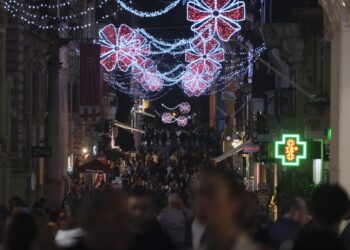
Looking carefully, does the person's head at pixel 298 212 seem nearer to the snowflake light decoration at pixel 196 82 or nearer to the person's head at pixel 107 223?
the person's head at pixel 107 223

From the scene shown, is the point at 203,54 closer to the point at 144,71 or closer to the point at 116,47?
the point at 116,47

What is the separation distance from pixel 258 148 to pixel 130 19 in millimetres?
51544

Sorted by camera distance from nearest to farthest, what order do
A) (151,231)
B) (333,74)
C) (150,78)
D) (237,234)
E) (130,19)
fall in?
(237,234) < (151,231) < (333,74) < (150,78) < (130,19)

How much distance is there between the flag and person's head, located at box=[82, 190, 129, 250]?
111ft

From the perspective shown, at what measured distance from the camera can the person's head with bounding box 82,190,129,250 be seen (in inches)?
225

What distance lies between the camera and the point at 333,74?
2014 cm

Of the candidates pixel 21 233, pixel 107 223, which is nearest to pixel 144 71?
Answer: pixel 21 233

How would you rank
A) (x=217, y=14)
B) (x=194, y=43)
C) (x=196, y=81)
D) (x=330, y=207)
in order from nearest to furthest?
1. (x=330, y=207)
2. (x=217, y=14)
3. (x=194, y=43)
4. (x=196, y=81)

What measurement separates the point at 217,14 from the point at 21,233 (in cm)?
3033

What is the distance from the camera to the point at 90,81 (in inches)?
1594

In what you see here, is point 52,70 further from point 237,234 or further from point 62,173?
point 237,234

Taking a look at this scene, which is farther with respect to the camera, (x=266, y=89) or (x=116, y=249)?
(x=266, y=89)

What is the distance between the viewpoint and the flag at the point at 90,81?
39750 mm

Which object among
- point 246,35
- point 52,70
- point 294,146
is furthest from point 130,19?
point 294,146
